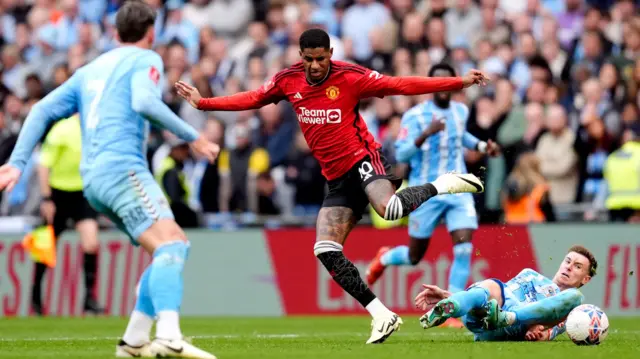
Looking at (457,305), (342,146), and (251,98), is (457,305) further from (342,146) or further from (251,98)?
(251,98)

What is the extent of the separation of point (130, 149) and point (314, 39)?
2436 mm

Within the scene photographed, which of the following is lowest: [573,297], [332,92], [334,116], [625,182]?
[573,297]

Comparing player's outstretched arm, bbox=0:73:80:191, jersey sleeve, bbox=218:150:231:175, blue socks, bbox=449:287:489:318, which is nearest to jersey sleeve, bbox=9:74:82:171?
player's outstretched arm, bbox=0:73:80:191

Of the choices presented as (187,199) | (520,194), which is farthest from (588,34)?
(187,199)

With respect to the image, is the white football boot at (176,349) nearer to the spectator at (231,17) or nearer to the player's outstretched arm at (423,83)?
the player's outstretched arm at (423,83)

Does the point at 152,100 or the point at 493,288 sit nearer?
the point at 152,100

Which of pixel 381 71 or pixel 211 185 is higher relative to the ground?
pixel 381 71

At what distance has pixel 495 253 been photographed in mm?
17969

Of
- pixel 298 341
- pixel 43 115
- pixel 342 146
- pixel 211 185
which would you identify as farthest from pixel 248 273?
pixel 43 115

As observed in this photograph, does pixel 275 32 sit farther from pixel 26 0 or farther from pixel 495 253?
pixel 495 253

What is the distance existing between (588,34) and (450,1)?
281cm

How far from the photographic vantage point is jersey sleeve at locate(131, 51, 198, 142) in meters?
9.10

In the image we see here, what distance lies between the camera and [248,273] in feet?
61.8

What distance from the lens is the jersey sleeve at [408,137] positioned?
1454 centimetres
